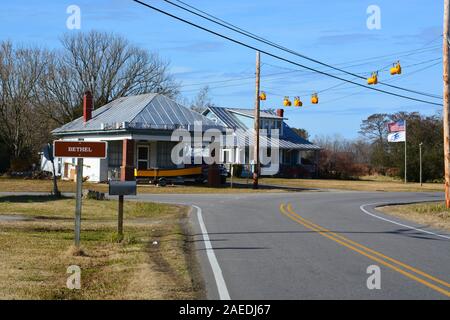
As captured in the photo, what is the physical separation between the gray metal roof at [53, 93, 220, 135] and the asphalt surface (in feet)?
60.5

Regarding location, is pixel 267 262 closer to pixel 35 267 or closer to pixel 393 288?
pixel 393 288

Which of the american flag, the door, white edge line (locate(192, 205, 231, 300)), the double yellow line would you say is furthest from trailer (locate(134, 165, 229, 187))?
the american flag

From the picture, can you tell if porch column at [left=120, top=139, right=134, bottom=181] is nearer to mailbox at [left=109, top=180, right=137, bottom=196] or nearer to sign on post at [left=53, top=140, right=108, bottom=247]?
mailbox at [left=109, top=180, right=137, bottom=196]

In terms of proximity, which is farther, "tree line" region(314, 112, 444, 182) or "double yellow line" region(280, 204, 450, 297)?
"tree line" region(314, 112, 444, 182)

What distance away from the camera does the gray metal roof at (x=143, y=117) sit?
40719 millimetres

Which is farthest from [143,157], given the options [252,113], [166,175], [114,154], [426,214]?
[252,113]

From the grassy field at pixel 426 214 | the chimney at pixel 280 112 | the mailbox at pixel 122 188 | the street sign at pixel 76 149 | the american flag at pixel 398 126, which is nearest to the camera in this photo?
the street sign at pixel 76 149

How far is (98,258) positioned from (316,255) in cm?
422

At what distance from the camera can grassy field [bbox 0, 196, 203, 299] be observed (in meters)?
9.34

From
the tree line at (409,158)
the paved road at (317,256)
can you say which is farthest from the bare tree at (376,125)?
the paved road at (317,256)

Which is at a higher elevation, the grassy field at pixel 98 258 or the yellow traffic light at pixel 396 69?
the yellow traffic light at pixel 396 69

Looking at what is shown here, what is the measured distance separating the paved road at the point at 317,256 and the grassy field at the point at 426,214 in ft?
3.14

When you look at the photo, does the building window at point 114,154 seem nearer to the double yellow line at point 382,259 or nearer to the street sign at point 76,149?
the double yellow line at point 382,259
